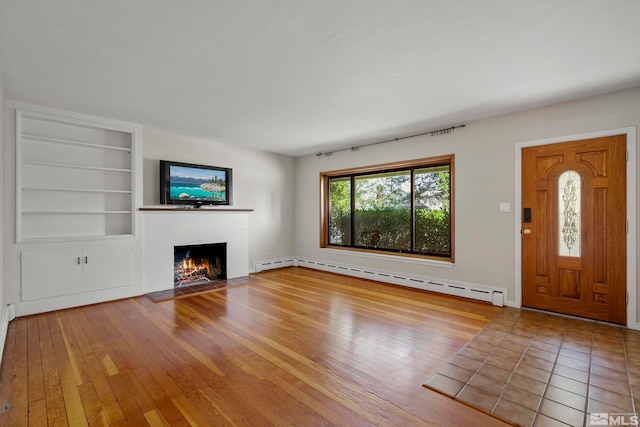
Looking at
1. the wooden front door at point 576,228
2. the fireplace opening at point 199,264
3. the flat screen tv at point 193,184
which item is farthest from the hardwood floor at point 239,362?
the flat screen tv at point 193,184

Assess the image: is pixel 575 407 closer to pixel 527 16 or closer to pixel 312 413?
pixel 312 413

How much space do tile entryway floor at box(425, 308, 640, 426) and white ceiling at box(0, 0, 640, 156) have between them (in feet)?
8.45

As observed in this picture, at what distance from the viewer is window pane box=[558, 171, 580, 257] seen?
3.47 m

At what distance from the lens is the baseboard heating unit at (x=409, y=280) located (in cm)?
408

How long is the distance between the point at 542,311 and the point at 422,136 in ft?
9.74

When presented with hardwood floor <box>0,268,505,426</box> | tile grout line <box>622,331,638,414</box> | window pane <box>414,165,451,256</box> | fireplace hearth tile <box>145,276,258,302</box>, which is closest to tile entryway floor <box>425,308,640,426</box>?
tile grout line <box>622,331,638,414</box>

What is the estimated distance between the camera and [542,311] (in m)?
3.70

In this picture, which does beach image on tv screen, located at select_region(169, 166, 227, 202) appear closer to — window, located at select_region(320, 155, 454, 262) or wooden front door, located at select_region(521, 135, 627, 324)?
window, located at select_region(320, 155, 454, 262)

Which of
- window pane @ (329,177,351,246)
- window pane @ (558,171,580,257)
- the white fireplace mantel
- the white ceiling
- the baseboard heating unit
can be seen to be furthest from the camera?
window pane @ (329,177,351,246)

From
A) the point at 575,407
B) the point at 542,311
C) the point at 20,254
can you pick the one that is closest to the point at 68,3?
the point at 20,254

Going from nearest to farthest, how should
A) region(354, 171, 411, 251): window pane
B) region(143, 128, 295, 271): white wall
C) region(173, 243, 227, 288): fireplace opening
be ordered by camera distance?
1. region(143, 128, 295, 271): white wall
2. region(173, 243, 227, 288): fireplace opening
3. region(354, 171, 411, 251): window pane

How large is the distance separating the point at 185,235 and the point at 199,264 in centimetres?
72

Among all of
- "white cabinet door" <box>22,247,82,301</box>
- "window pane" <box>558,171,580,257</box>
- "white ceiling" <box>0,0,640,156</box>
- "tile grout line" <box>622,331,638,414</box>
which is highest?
"white ceiling" <box>0,0,640,156</box>

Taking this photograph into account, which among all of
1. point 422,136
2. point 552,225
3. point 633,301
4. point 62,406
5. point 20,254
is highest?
point 422,136
